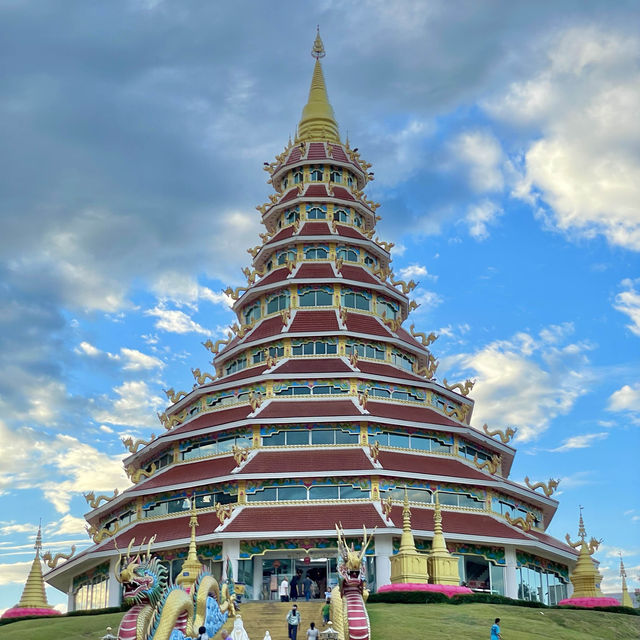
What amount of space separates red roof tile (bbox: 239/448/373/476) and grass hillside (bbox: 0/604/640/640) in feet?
33.2

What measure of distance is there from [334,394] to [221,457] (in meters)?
7.10

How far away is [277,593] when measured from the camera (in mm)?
43531

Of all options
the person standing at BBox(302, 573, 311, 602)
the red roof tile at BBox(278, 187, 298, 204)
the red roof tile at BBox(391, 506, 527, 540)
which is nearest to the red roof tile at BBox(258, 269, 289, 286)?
the red roof tile at BBox(278, 187, 298, 204)

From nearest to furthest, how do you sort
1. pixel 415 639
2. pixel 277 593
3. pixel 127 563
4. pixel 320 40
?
1. pixel 127 563
2. pixel 415 639
3. pixel 277 593
4. pixel 320 40

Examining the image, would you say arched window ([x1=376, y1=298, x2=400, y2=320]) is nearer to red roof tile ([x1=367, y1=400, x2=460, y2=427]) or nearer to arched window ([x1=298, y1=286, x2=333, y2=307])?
arched window ([x1=298, y1=286, x2=333, y2=307])

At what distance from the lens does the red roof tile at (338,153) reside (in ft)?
214

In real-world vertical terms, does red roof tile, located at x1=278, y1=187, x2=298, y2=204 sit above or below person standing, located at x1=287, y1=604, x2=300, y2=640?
above

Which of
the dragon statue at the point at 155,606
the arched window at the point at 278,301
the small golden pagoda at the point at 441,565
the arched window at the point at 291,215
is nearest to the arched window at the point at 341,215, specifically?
the arched window at the point at 291,215

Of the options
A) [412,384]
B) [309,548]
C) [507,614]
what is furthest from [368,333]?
[507,614]

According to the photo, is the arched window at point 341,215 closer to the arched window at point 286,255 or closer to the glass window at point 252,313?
the arched window at point 286,255

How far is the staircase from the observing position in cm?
3415

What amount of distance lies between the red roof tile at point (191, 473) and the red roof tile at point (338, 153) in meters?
26.0

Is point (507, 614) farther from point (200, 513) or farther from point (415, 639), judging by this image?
point (200, 513)

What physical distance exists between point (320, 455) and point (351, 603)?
18.7 metres
